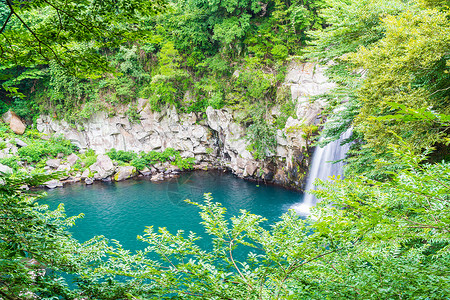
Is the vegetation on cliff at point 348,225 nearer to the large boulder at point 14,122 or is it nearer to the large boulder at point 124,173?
the large boulder at point 124,173

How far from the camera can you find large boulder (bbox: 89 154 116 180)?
15.7 meters

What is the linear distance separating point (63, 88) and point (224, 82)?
12142 mm

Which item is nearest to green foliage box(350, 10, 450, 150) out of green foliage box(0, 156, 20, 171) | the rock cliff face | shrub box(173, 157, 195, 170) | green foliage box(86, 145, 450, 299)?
green foliage box(86, 145, 450, 299)

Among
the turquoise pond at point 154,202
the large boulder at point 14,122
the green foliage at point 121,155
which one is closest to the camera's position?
the turquoise pond at point 154,202

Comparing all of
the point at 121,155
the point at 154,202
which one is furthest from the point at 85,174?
the point at 154,202

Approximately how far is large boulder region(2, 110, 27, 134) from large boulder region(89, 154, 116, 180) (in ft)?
20.6

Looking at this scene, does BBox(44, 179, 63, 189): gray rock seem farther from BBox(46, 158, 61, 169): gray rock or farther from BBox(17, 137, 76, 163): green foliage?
BBox(17, 137, 76, 163): green foliage

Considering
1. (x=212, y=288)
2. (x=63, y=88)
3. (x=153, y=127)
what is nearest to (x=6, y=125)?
(x=63, y=88)

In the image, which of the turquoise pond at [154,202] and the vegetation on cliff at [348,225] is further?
the turquoise pond at [154,202]

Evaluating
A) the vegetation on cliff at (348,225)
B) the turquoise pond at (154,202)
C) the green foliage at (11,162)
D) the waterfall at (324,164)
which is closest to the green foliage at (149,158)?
the turquoise pond at (154,202)

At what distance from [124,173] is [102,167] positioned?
1569mm

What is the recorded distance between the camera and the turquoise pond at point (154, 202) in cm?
998

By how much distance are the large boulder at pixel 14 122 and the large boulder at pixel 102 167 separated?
6.27m

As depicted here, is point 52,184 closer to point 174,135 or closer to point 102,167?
point 102,167
